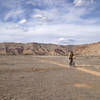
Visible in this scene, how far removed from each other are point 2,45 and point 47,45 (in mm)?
52001

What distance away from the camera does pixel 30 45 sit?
573 feet

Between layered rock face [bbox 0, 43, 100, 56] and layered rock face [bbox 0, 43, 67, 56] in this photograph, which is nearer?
layered rock face [bbox 0, 43, 100, 56]

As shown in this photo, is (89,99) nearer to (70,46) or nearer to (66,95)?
(66,95)

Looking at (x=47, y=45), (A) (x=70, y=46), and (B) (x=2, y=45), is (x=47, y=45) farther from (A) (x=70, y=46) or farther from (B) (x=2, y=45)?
(B) (x=2, y=45)

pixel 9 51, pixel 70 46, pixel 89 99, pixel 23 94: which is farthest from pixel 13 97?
pixel 70 46

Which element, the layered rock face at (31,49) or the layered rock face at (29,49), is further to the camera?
the layered rock face at (29,49)

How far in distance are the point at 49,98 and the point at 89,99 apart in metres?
1.71

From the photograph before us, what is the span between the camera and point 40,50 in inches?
6516

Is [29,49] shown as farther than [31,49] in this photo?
Yes

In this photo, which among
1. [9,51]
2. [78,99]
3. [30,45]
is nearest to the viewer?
[78,99]

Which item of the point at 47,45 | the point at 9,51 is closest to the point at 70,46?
the point at 47,45

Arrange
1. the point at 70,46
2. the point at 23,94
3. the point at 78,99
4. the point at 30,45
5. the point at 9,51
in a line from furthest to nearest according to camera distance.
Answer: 1. the point at 70,46
2. the point at 30,45
3. the point at 9,51
4. the point at 23,94
5. the point at 78,99

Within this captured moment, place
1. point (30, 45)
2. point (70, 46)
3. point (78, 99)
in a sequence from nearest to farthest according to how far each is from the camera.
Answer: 1. point (78, 99)
2. point (30, 45)
3. point (70, 46)

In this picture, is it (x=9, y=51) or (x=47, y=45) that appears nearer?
(x=9, y=51)
